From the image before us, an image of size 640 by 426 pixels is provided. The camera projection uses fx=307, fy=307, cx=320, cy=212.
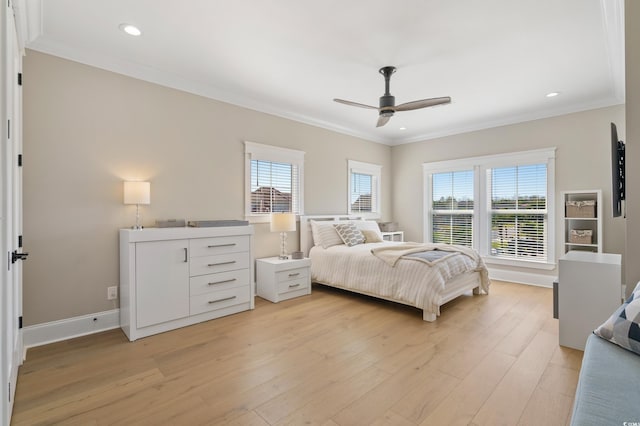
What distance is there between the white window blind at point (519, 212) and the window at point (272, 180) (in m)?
3.27

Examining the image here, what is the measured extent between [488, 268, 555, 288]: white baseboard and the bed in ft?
3.62

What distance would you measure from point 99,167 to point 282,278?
230 cm

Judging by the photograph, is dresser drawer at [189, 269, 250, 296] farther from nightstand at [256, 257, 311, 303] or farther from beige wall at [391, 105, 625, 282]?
beige wall at [391, 105, 625, 282]

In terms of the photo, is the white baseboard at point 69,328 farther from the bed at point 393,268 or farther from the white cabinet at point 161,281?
the bed at point 393,268

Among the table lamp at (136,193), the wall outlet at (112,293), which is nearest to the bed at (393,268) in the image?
the table lamp at (136,193)

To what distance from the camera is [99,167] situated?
297 centimetres

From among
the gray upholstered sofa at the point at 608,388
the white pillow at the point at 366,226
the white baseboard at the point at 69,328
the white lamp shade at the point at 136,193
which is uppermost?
the white lamp shade at the point at 136,193

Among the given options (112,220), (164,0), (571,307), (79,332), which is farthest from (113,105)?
(571,307)

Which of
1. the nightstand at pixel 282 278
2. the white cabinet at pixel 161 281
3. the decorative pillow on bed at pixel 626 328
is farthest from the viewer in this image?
the nightstand at pixel 282 278

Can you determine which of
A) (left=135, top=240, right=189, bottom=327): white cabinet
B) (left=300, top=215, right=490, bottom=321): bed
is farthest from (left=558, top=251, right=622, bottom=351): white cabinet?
(left=135, top=240, right=189, bottom=327): white cabinet

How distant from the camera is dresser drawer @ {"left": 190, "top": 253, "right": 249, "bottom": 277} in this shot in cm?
312

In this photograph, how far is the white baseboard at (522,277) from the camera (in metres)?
4.58

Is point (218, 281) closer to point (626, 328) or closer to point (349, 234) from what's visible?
point (349, 234)

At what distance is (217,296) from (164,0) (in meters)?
2.64
